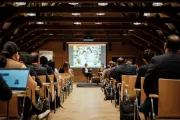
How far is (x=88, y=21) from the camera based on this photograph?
16.3m

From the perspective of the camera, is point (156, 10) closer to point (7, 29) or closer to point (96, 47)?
point (7, 29)

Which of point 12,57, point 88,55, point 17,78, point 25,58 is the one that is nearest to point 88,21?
point 88,55

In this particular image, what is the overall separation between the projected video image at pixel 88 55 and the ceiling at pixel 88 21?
58 cm

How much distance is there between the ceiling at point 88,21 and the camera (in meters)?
13.7

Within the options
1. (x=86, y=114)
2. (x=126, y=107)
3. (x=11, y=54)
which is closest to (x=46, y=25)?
(x=86, y=114)

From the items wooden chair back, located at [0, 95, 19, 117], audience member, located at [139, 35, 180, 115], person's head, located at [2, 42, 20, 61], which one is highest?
person's head, located at [2, 42, 20, 61]

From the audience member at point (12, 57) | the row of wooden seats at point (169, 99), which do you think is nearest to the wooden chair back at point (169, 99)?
the row of wooden seats at point (169, 99)

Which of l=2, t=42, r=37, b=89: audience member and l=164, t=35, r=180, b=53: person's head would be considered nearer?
l=164, t=35, r=180, b=53: person's head

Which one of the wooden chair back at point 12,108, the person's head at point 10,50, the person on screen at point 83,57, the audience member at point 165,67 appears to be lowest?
A: the wooden chair back at point 12,108

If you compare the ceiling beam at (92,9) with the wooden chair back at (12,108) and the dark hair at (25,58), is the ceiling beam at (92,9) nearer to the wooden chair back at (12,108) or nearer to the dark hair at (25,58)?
the dark hair at (25,58)

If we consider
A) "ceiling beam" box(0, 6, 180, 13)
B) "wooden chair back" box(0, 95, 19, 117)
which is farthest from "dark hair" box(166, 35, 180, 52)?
"ceiling beam" box(0, 6, 180, 13)

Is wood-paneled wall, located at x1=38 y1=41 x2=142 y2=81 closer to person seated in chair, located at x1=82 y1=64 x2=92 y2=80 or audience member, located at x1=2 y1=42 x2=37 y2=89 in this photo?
person seated in chair, located at x1=82 y1=64 x2=92 y2=80

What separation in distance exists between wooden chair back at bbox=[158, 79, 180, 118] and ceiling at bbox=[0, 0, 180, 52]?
7.93 meters

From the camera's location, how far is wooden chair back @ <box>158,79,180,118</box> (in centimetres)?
371
